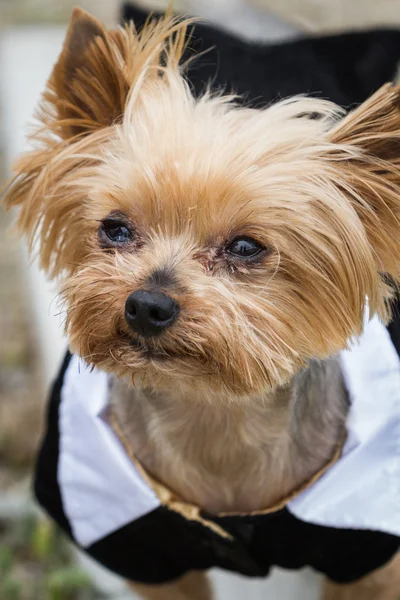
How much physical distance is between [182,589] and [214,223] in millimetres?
1319

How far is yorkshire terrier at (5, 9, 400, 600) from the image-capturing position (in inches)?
70.6

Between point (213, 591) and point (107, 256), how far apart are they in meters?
1.41

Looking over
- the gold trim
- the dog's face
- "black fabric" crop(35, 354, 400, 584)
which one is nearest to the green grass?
"black fabric" crop(35, 354, 400, 584)

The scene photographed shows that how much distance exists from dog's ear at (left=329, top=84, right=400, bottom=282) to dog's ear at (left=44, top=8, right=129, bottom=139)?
512mm

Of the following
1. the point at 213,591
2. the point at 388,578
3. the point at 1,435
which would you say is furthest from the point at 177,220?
the point at 1,435

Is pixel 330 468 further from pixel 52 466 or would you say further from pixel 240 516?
pixel 52 466

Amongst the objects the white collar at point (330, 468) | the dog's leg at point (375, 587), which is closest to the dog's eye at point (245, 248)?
the white collar at point (330, 468)

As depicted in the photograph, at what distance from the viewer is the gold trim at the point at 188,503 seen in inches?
83.6

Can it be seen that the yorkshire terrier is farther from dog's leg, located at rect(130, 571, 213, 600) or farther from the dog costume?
dog's leg, located at rect(130, 571, 213, 600)

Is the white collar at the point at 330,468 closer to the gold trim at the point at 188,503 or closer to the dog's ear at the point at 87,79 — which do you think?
the gold trim at the point at 188,503

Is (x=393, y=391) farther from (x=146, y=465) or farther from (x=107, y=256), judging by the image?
(x=107, y=256)

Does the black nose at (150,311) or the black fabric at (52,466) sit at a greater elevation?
the black nose at (150,311)

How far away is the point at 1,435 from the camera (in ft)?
11.6

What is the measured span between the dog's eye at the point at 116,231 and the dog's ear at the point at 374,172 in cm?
47
